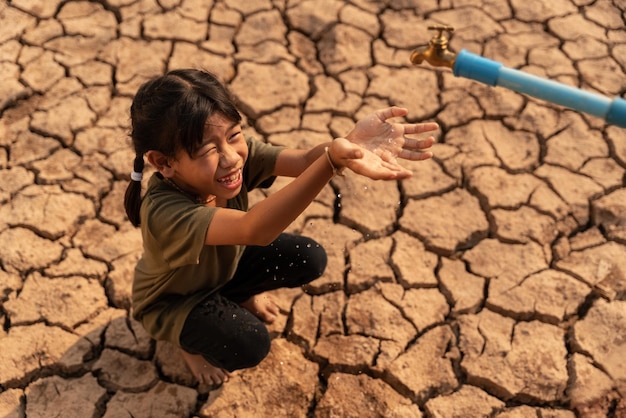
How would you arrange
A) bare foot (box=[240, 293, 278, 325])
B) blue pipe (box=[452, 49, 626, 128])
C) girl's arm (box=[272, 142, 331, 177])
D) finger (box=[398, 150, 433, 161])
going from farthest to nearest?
bare foot (box=[240, 293, 278, 325]) → girl's arm (box=[272, 142, 331, 177]) → finger (box=[398, 150, 433, 161]) → blue pipe (box=[452, 49, 626, 128])

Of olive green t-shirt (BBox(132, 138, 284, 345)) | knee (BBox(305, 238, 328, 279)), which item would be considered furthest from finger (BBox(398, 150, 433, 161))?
knee (BBox(305, 238, 328, 279))

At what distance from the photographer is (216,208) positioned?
169 centimetres

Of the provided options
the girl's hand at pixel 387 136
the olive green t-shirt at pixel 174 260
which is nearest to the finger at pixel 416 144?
the girl's hand at pixel 387 136

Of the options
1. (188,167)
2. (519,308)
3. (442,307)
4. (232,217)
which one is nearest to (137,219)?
(188,167)

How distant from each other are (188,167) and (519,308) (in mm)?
1337

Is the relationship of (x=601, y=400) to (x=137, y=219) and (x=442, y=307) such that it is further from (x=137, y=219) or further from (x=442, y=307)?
(x=137, y=219)

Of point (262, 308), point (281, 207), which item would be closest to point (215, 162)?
point (281, 207)

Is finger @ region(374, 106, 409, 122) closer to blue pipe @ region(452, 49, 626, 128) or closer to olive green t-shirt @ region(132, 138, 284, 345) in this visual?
blue pipe @ region(452, 49, 626, 128)

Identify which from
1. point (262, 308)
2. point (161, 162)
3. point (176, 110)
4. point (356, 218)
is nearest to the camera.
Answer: point (176, 110)

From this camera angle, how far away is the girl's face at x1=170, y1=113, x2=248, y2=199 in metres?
1.72

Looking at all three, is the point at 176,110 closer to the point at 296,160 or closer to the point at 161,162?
the point at 161,162

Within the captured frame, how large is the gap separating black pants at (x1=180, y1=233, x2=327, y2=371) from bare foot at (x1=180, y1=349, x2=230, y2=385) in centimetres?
11

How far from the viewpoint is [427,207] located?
2760mm

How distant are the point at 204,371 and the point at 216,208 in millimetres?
768
